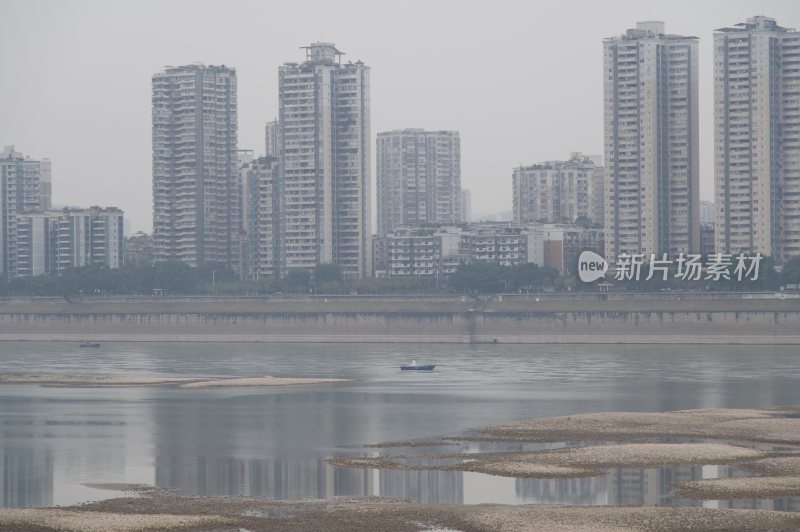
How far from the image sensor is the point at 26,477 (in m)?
47.8

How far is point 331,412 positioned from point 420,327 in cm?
8924

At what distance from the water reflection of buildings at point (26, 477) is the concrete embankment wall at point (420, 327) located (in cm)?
9998

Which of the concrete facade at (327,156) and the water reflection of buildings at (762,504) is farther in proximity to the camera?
the concrete facade at (327,156)

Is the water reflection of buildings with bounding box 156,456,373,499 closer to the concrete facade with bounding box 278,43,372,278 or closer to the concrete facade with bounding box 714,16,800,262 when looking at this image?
the concrete facade with bounding box 714,16,800,262

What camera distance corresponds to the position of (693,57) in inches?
6900

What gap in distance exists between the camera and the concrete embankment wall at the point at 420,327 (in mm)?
143875

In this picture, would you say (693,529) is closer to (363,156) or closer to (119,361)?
(119,361)

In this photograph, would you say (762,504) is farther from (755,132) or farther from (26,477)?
(755,132)

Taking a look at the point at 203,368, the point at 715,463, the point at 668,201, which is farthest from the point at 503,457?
the point at 668,201

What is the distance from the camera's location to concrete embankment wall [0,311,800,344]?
5664 inches

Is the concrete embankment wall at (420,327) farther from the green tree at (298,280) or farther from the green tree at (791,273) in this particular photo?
the green tree at (298,280)

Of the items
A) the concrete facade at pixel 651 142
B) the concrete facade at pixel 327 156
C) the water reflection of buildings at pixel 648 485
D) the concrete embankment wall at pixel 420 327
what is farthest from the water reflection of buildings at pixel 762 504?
the concrete facade at pixel 327 156

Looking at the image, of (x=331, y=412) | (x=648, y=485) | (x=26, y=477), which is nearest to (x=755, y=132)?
(x=331, y=412)

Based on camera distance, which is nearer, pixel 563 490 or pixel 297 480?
pixel 563 490
